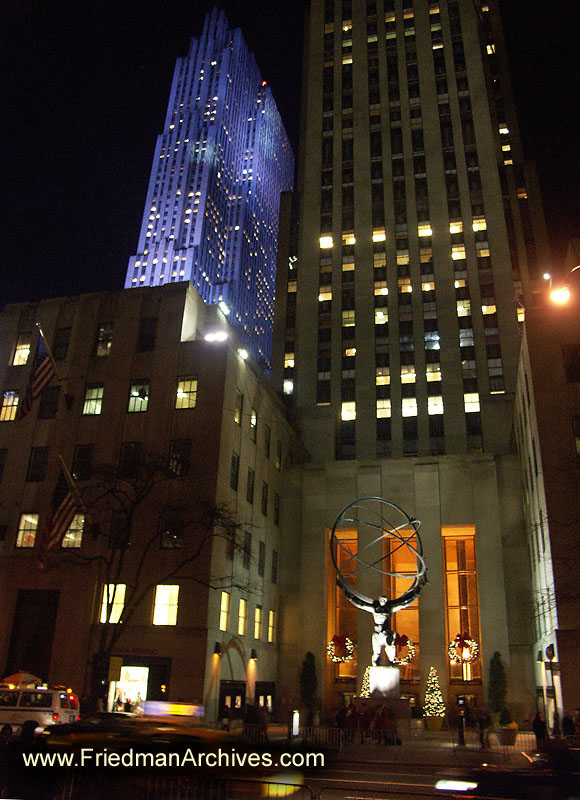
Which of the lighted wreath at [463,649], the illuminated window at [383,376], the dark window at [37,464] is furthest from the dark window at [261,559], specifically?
the illuminated window at [383,376]

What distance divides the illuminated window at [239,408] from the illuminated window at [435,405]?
1208 inches

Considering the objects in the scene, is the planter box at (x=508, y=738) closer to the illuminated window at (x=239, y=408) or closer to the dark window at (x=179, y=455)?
the dark window at (x=179, y=455)

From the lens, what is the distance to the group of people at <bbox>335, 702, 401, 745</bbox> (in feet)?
93.8

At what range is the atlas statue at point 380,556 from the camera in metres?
34.9

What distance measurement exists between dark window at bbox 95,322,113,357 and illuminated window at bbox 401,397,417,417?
35201 mm

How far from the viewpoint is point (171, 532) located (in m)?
36.1

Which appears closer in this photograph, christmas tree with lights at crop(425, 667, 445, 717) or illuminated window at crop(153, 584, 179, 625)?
illuminated window at crop(153, 584, 179, 625)

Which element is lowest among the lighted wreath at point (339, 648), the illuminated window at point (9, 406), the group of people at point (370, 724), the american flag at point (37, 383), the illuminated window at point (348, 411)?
the group of people at point (370, 724)

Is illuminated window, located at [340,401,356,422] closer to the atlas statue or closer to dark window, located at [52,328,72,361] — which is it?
the atlas statue

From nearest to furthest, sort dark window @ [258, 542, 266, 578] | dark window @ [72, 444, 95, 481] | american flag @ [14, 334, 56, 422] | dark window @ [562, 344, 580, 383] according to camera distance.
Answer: american flag @ [14, 334, 56, 422]
dark window @ [562, 344, 580, 383]
dark window @ [72, 444, 95, 481]
dark window @ [258, 542, 266, 578]

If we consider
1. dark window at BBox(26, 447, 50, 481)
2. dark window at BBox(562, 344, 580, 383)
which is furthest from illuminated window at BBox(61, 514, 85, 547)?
dark window at BBox(562, 344, 580, 383)

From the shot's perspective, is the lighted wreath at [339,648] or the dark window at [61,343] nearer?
the dark window at [61,343]

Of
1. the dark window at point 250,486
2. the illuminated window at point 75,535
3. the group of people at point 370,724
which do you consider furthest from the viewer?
the dark window at point 250,486

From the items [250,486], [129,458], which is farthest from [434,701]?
[129,458]
